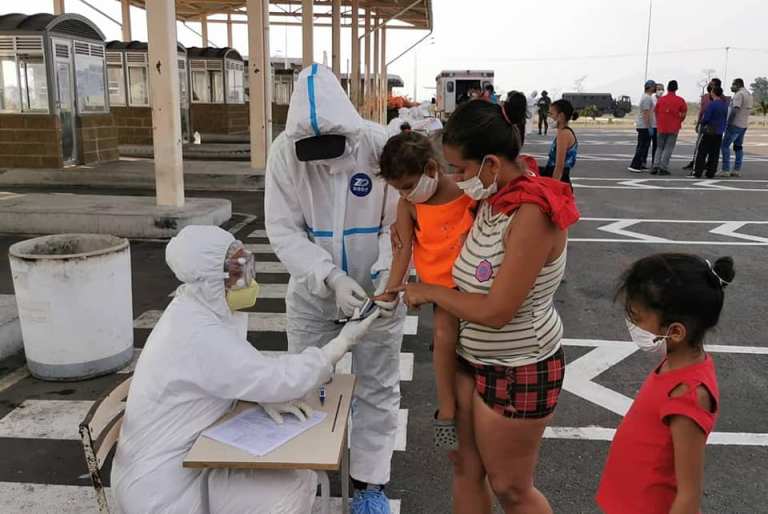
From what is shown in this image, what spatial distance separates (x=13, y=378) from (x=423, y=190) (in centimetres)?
363

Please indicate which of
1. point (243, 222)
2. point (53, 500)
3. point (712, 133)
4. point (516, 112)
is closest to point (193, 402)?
point (53, 500)

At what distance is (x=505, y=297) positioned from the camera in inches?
81.4

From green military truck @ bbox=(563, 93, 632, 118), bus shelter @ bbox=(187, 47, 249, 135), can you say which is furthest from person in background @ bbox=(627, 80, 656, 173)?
green military truck @ bbox=(563, 93, 632, 118)

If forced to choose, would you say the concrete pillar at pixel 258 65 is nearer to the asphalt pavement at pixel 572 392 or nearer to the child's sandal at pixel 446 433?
the asphalt pavement at pixel 572 392

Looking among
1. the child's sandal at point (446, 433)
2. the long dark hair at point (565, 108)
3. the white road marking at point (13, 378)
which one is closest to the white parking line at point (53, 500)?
the child's sandal at point (446, 433)

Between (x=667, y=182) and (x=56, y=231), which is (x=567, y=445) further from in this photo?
(x=667, y=182)

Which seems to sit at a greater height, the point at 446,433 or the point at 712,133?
the point at 712,133

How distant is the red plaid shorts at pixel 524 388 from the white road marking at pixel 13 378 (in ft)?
12.0

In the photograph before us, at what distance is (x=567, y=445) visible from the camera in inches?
151

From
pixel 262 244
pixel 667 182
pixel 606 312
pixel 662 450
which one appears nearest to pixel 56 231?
pixel 262 244

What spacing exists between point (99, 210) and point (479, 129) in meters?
7.83

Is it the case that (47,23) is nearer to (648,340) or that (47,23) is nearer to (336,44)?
(336,44)

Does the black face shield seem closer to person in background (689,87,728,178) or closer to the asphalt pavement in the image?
the asphalt pavement

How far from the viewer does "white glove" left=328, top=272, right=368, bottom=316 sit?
2805mm
